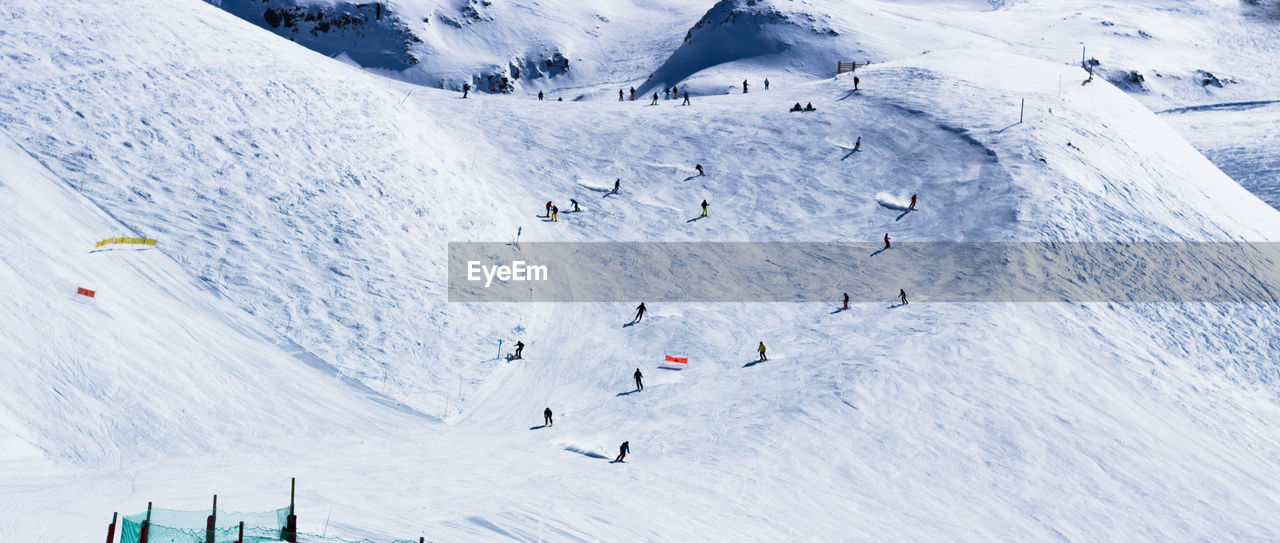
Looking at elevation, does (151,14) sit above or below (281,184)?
above

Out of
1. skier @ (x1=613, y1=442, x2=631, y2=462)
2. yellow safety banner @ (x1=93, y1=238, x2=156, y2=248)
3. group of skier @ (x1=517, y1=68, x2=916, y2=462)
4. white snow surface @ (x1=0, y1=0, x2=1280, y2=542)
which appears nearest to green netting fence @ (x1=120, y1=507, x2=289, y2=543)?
white snow surface @ (x1=0, y1=0, x2=1280, y2=542)

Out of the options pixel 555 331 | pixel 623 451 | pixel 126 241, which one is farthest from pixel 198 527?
pixel 555 331

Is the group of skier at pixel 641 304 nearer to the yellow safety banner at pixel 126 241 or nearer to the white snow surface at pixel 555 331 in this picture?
the white snow surface at pixel 555 331

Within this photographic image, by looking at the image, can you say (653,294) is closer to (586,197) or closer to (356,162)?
(586,197)

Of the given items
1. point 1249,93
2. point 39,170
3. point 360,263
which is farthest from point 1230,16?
point 39,170

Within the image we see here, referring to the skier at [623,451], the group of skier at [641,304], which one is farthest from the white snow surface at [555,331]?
the group of skier at [641,304]

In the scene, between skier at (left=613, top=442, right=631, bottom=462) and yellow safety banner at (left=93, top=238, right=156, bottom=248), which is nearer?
skier at (left=613, top=442, right=631, bottom=462)

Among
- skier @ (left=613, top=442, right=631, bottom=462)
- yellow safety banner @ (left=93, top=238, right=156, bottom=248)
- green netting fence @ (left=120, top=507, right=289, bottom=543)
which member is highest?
yellow safety banner @ (left=93, top=238, right=156, bottom=248)

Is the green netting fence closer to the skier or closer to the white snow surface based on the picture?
the white snow surface
